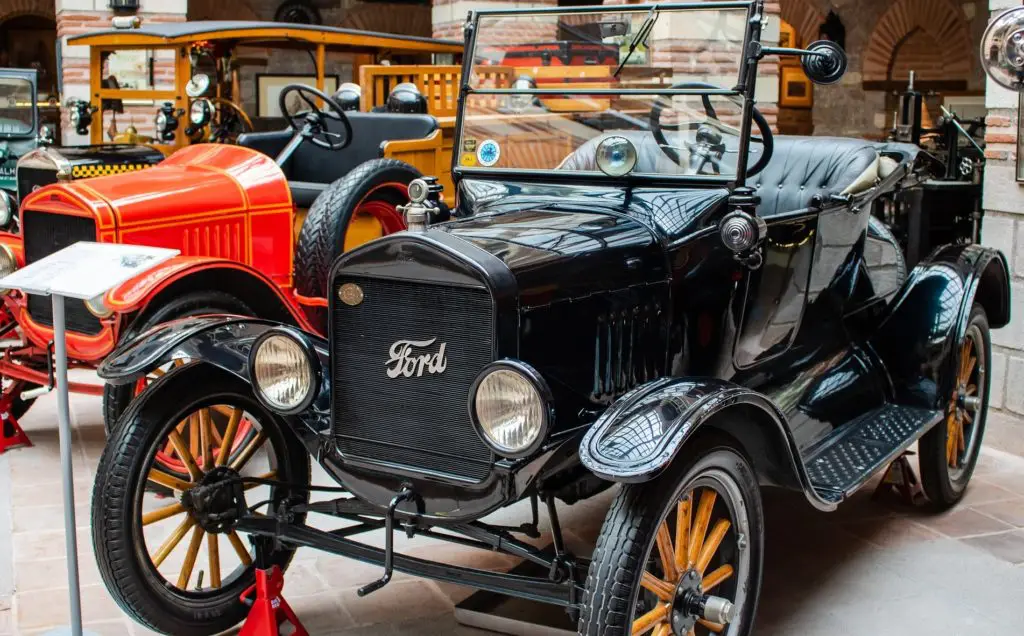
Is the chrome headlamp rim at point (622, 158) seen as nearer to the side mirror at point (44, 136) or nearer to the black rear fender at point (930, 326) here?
the black rear fender at point (930, 326)

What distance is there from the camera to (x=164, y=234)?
5.10 metres

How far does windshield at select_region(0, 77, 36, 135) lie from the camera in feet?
30.0

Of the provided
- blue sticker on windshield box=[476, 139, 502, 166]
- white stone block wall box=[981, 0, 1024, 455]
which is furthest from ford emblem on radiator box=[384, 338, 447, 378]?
white stone block wall box=[981, 0, 1024, 455]

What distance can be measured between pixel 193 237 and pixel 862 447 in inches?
122

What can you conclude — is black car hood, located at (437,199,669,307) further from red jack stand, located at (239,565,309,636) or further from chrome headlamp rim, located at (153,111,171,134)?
chrome headlamp rim, located at (153,111,171,134)

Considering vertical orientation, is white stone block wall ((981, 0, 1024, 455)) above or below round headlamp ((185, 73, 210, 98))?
below

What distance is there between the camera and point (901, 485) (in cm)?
446

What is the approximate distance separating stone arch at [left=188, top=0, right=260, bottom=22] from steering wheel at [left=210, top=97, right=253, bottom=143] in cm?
1024

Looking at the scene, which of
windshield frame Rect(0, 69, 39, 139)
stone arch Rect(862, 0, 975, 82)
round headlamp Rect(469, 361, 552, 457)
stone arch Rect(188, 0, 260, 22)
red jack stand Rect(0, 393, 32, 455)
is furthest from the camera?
stone arch Rect(188, 0, 260, 22)

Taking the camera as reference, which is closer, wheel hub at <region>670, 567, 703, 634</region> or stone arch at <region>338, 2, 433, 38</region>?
wheel hub at <region>670, 567, 703, 634</region>

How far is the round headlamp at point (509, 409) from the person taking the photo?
259 cm

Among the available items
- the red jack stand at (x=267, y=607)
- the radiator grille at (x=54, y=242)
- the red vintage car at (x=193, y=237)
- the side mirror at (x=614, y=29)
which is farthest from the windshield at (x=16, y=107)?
the red jack stand at (x=267, y=607)

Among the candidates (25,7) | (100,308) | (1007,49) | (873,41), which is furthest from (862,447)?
(25,7)

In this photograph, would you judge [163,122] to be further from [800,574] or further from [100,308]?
[800,574]
